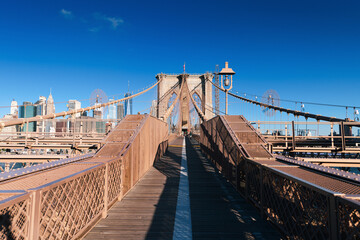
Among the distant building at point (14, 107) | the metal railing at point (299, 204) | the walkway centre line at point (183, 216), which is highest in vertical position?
the distant building at point (14, 107)

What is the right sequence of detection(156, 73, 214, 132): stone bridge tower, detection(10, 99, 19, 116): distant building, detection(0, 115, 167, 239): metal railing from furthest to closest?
detection(156, 73, 214, 132): stone bridge tower → detection(10, 99, 19, 116): distant building → detection(0, 115, 167, 239): metal railing

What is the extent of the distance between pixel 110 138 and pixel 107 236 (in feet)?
12.3

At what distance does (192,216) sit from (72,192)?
8.79ft

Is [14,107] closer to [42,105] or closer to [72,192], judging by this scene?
[42,105]

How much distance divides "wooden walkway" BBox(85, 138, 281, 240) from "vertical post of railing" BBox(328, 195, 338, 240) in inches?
60.7

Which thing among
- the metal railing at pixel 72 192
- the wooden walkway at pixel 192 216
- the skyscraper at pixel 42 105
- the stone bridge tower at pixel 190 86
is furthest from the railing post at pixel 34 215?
the stone bridge tower at pixel 190 86

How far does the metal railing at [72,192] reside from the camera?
7.47 feet

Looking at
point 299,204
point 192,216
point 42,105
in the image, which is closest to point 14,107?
point 42,105

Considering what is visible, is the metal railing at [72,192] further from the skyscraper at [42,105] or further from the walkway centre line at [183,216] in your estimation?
the skyscraper at [42,105]

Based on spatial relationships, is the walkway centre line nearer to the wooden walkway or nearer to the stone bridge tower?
the wooden walkway

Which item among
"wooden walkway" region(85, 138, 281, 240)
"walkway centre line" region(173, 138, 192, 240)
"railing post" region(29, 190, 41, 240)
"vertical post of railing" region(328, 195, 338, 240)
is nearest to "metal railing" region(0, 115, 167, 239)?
"railing post" region(29, 190, 41, 240)

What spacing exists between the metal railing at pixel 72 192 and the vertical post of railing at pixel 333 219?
3543mm

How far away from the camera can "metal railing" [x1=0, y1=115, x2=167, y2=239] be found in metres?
2.28

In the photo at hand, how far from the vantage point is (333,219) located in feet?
7.67
